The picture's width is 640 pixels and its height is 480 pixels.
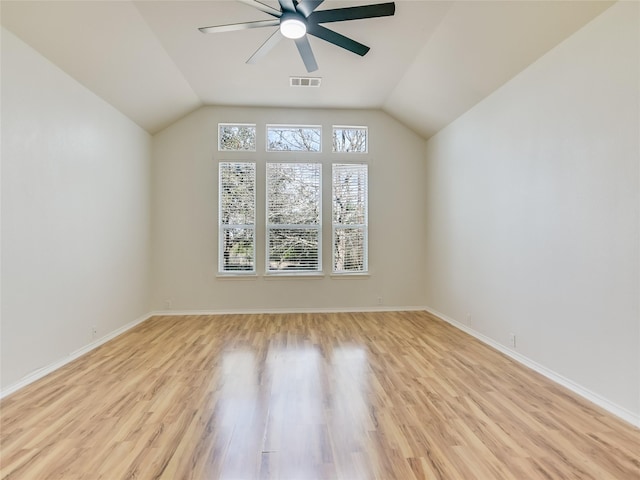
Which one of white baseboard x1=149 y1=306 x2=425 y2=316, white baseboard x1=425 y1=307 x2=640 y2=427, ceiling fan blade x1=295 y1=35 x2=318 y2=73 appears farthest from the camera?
white baseboard x1=149 y1=306 x2=425 y2=316

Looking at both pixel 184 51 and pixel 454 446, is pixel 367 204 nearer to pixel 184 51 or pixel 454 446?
pixel 184 51

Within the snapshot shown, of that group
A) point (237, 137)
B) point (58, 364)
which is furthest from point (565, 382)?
point (237, 137)

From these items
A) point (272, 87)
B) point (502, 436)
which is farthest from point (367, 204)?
point (502, 436)

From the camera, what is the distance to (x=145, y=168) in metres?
4.86

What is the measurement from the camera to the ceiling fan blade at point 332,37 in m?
2.54

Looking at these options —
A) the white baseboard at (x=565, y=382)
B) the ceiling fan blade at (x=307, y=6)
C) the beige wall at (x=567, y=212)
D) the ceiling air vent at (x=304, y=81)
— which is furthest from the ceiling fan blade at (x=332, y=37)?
the white baseboard at (x=565, y=382)

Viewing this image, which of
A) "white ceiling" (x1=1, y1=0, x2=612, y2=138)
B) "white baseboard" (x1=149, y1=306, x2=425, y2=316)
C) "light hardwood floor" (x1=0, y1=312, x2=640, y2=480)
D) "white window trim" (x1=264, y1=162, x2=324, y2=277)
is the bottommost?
"light hardwood floor" (x1=0, y1=312, x2=640, y2=480)

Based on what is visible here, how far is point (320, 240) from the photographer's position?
5.31 m

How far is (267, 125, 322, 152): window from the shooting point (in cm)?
528

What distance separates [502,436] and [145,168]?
5415 millimetres

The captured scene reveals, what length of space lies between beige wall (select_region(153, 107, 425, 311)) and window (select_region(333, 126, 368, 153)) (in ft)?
0.40

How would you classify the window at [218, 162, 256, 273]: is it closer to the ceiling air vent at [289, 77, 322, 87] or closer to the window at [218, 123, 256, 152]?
the window at [218, 123, 256, 152]

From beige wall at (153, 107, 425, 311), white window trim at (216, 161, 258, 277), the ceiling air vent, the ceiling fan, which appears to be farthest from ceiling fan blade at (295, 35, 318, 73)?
white window trim at (216, 161, 258, 277)

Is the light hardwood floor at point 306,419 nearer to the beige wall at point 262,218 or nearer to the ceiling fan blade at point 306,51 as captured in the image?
the beige wall at point 262,218
